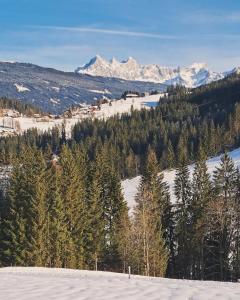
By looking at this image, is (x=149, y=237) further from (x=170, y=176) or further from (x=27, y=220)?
(x=170, y=176)

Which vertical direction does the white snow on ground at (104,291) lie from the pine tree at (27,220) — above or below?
below

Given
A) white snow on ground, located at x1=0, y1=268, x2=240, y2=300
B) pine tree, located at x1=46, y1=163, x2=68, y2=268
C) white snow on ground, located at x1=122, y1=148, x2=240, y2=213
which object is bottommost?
white snow on ground, located at x1=0, y1=268, x2=240, y2=300

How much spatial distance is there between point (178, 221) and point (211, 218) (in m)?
7.59

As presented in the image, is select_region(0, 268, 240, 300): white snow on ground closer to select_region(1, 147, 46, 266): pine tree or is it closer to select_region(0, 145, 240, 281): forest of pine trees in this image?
select_region(1, 147, 46, 266): pine tree

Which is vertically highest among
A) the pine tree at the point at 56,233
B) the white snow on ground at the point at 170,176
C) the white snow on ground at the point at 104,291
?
the white snow on ground at the point at 170,176

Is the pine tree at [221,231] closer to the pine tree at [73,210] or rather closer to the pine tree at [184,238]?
the pine tree at [184,238]

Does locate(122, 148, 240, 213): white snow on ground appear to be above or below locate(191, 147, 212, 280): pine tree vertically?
above

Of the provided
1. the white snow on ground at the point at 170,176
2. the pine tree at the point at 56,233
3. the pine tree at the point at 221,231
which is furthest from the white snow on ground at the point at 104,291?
the white snow on ground at the point at 170,176

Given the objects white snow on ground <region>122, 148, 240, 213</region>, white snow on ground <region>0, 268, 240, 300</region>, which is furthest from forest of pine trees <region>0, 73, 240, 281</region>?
white snow on ground <region>122, 148, 240, 213</region>

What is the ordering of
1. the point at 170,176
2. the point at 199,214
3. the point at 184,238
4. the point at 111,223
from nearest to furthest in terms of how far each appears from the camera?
the point at 199,214 → the point at 184,238 → the point at 111,223 → the point at 170,176

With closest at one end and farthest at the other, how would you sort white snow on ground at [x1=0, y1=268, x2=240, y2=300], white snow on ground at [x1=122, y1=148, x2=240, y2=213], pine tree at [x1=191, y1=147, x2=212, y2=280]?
white snow on ground at [x1=0, y1=268, x2=240, y2=300], pine tree at [x1=191, y1=147, x2=212, y2=280], white snow on ground at [x1=122, y1=148, x2=240, y2=213]

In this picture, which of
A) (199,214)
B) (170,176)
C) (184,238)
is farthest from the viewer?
(170,176)

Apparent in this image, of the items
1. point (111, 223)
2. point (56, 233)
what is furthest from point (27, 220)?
point (111, 223)

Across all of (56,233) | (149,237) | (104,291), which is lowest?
(104,291)
